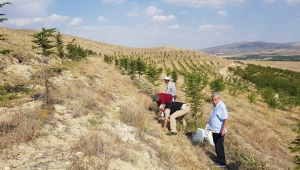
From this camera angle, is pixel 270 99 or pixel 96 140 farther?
pixel 270 99

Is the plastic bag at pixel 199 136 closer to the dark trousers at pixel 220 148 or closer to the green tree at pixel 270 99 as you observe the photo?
the dark trousers at pixel 220 148

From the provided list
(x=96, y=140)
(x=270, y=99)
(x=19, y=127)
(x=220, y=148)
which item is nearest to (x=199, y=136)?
(x=220, y=148)

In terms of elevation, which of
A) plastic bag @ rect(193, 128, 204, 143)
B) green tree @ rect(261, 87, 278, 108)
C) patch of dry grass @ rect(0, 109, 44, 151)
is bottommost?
green tree @ rect(261, 87, 278, 108)

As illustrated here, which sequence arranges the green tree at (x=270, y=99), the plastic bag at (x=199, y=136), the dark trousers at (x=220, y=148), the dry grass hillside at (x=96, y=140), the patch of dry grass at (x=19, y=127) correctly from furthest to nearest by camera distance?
1. the green tree at (x=270, y=99)
2. the plastic bag at (x=199, y=136)
3. the dark trousers at (x=220, y=148)
4. the patch of dry grass at (x=19, y=127)
5. the dry grass hillside at (x=96, y=140)

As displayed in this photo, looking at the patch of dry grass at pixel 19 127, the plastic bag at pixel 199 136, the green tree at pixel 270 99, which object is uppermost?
the patch of dry grass at pixel 19 127

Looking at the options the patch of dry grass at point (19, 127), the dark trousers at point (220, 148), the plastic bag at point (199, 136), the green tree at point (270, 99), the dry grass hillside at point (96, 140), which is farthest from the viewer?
the green tree at point (270, 99)

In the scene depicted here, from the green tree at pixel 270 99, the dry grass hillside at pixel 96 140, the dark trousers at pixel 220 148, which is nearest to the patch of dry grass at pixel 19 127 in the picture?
the dry grass hillside at pixel 96 140

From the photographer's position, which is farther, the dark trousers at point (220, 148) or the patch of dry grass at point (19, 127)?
the dark trousers at point (220, 148)

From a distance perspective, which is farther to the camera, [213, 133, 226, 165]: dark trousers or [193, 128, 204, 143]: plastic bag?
[193, 128, 204, 143]: plastic bag

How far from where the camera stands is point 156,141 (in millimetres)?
6766

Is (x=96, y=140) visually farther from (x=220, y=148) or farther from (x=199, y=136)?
(x=199, y=136)

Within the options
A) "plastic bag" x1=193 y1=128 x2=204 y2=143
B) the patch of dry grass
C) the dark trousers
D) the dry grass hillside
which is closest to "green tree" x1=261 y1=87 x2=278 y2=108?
the dry grass hillside

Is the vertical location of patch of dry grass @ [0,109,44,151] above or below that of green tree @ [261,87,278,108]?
above

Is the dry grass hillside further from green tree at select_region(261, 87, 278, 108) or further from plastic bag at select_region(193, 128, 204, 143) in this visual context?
green tree at select_region(261, 87, 278, 108)
